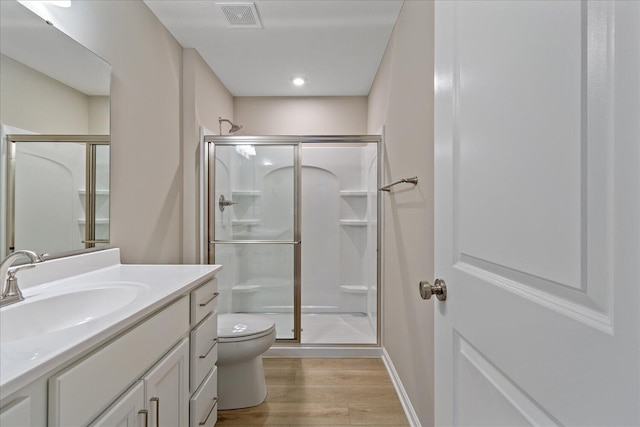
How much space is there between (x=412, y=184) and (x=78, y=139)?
1.58 meters

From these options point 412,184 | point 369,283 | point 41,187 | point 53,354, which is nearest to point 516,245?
point 53,354

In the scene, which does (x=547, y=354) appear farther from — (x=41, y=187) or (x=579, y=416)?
(x=41, y=187)

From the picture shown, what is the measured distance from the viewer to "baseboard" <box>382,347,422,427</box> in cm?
174

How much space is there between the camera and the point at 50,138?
4.29 feet

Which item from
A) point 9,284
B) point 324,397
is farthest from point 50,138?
point 324,397

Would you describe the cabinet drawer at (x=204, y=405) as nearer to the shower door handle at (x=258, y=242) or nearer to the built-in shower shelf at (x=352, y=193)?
the shower door handle at (x=258, y=242)

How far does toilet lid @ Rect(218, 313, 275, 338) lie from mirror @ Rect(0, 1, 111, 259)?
834 mm

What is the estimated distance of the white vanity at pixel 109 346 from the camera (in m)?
0.66

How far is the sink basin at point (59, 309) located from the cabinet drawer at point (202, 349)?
0.33 meters

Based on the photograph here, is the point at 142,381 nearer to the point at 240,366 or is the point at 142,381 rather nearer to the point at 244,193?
the point at 240,366

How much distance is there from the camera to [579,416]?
417 millimetres

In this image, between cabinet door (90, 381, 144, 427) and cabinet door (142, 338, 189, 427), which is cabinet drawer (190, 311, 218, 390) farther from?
cabinet door (90, 381, 144, 427)

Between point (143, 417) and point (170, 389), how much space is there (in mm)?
193

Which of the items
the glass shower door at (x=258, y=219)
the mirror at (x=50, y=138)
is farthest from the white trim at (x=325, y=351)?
the mirror at (x=50, y=138)
